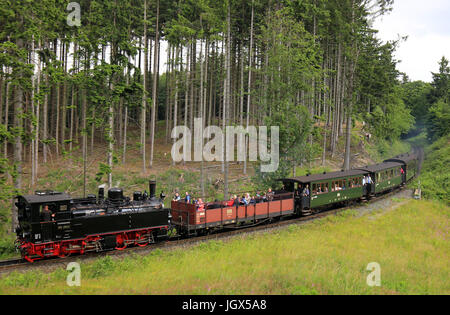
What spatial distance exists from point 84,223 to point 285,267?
8.36 meters

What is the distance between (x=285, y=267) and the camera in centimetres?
1191

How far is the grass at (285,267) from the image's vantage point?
A: 1005 cm

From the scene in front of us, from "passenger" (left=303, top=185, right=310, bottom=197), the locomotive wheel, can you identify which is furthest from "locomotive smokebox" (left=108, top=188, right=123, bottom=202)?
"passenger" (left=303, top=185, right=310, bottom=197)

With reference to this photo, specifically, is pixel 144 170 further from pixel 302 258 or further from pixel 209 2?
pixel 302 258

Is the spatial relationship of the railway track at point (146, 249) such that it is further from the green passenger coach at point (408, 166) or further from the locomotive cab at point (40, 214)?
the green passenger coach at point (408, 166)

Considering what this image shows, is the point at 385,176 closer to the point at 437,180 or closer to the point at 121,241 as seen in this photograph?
the point at 437,180

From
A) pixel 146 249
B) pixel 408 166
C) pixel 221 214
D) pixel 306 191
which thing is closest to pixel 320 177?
pixel 306 191

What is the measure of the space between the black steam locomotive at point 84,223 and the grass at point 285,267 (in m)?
1.51

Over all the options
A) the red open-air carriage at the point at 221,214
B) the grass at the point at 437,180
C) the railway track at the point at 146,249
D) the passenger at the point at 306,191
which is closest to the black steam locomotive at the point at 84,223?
the railway track at the point at 146,249

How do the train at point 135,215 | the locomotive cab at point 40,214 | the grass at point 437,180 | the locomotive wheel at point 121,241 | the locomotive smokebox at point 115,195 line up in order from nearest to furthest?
the locomotive cab at point 40,214, the train at point 135,215, the locomotive wheel at point 121,241, the locomotive smokebox at point 115,195, the grass at point 437,180

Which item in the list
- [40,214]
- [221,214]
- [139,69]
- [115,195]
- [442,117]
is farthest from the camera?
[442,117]

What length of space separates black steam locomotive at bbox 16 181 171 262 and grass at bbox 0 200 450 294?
4.95 feet

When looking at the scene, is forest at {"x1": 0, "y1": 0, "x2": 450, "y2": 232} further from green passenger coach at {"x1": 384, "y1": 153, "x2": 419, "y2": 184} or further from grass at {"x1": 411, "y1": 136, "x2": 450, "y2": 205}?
grass at {"x1": 411, "y1": 136, "x2": 450, "y2": 205}
